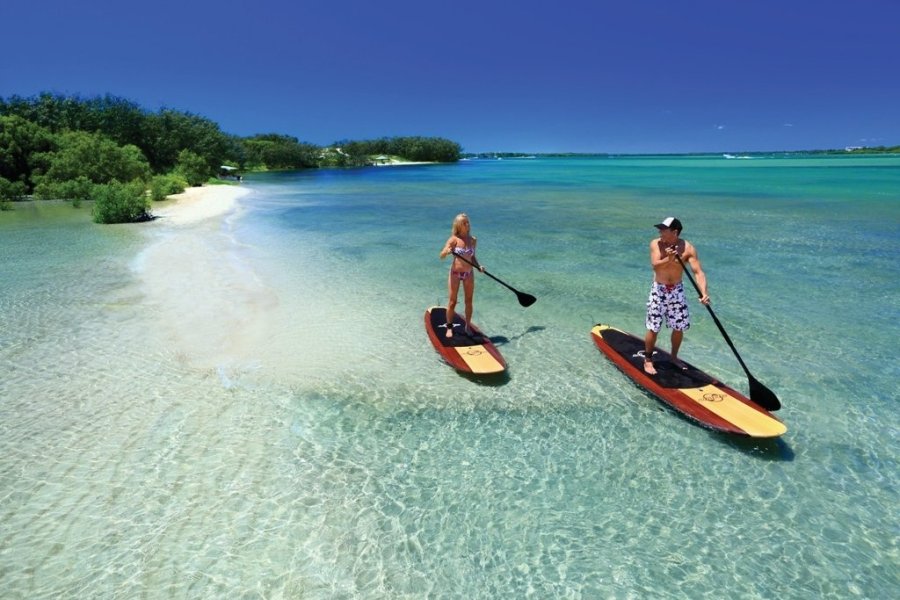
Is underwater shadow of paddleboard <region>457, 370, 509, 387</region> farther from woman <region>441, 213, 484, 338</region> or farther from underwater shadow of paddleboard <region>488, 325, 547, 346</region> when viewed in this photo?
underwater shadow of paddleboard <region>488, 325, 547, 346</region>

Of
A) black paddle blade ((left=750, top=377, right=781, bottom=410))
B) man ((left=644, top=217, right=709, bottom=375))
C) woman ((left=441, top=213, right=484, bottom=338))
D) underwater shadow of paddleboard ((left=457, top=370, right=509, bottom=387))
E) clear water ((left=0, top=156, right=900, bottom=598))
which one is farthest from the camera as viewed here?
woman ((left=441, top=213, right=484, bottom=338))

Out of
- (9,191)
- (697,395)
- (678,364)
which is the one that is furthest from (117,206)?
(697,395)

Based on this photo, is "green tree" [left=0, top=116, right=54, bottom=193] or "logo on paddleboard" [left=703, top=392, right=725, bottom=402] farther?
"green tree" [left=0, top=116, right=54, bottom=193]

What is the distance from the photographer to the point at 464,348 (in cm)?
888

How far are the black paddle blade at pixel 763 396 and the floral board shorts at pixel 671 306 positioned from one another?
3.82 ft

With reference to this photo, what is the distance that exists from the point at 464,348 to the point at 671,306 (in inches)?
136

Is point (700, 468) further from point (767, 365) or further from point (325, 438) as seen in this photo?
point (325, 438)

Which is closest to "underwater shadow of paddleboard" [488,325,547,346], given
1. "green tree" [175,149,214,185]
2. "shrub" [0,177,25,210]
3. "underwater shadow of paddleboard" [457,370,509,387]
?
"underwater shadow of paddleboard" [457,370,509,387]

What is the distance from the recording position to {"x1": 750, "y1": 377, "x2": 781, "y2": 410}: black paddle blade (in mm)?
6672

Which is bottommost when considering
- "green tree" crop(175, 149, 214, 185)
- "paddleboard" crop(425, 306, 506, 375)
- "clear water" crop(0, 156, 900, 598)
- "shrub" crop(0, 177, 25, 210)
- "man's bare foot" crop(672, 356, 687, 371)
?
"clear water" crop(0, 156, 900, 598)

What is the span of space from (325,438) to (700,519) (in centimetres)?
457

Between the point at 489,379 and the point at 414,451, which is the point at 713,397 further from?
the point at 414,451

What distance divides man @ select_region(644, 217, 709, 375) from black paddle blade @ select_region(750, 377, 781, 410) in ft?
3.78

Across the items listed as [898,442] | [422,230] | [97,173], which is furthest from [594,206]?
[97,173]
